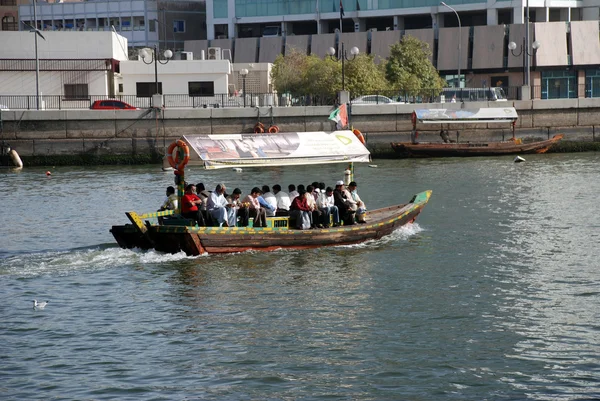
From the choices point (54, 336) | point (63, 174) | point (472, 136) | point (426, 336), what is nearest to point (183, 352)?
point (54, 336)

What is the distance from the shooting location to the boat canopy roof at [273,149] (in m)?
26.5

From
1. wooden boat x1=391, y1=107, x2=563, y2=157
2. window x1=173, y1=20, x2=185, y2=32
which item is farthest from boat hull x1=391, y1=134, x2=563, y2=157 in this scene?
window x1=173, y1=20, x2=185, y2=32

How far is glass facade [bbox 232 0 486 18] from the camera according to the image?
8931 cm

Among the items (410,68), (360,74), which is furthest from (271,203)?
(410,68)

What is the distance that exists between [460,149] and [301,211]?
30049 mm

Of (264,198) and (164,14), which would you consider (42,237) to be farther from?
(164,14)

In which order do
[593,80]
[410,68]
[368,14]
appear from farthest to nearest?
1. [368,14]
2. [593,80]
3. [410,68]

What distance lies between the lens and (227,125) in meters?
54.7

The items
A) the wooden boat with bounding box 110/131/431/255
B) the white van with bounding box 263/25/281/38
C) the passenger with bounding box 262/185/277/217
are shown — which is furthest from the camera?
the white van with bounding box 263/25/281/38

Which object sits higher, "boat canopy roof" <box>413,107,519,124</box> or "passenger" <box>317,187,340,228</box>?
"boat canopy roof" <box>413,107,519,124</box>

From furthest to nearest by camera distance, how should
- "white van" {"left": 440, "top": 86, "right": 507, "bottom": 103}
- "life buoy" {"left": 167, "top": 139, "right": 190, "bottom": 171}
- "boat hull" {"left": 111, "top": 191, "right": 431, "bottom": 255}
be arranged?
1. "white van" {"left": 440, "top": 86, "right": 507, "bottom": 103}
2. "life buoy" {"left": 167, "top": 139, "right": 190, "bottom": 171}
3. "boat hull" {"left": 111, "top": 191, "right": 431, "bottom": 255}

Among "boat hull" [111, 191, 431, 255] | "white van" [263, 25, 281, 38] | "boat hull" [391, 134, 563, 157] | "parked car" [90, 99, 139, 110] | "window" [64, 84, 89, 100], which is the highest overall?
"white van" [263, 25, 281, 38]

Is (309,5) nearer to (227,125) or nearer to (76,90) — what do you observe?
(76,90)

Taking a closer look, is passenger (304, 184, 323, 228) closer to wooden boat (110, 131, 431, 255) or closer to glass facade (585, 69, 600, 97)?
wooden boat (110, 131, 431, 255)
